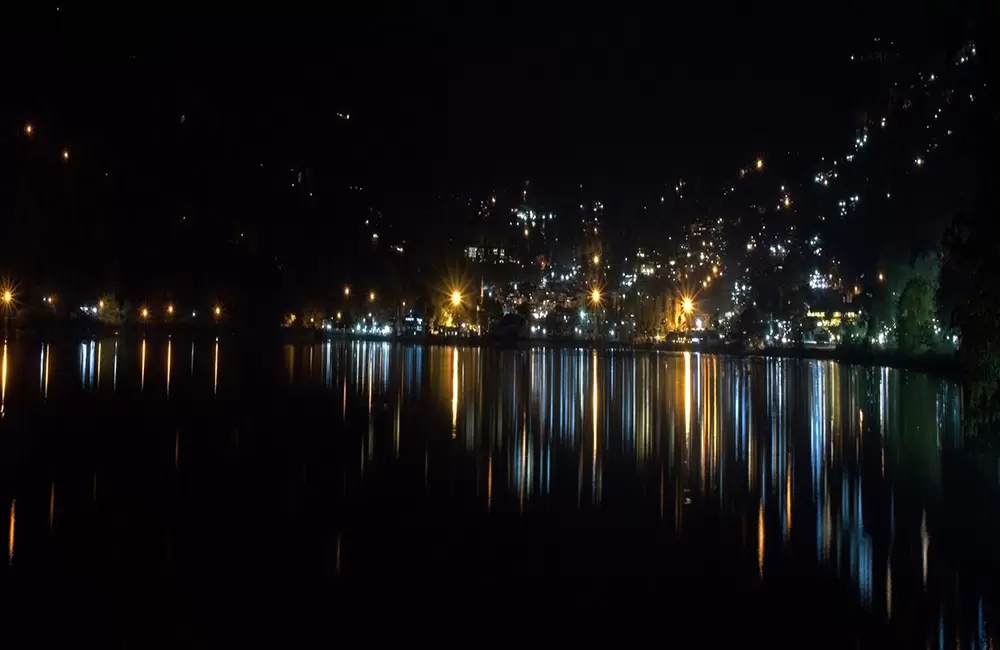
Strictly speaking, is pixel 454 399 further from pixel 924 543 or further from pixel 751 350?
pixel 751 350

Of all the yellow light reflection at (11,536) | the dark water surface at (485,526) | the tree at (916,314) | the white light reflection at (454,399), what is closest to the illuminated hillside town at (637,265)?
the tree at (916,314)

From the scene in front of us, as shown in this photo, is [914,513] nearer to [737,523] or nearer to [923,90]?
[737,523]

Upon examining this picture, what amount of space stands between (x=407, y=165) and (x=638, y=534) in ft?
306

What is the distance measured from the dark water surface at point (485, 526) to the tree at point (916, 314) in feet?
86.8

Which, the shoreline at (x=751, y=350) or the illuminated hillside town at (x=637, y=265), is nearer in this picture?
the shoreline at (x=751, y=350)

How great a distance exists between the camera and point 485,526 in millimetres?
11156

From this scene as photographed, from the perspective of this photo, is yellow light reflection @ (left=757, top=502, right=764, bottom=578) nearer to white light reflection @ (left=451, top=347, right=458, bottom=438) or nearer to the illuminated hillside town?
white light reflection @ (left=451, top=347, right=458, bottom=438)

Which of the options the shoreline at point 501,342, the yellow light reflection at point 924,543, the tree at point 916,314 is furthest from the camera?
the shoreline at point 501,342

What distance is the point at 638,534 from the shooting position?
10.9 metres

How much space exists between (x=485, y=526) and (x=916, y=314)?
42.4 meters

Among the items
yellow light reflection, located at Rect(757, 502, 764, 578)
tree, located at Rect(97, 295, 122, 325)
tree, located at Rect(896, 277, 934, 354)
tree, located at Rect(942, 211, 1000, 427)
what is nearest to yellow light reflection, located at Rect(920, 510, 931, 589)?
tree, located at Rect(942, 211, 1000, 427)

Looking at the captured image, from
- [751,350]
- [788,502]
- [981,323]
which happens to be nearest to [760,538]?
[788,502]

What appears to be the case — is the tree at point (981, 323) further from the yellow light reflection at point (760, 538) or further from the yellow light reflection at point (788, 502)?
the yellow light reflection at point (760, 538)

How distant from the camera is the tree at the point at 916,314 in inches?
1892
